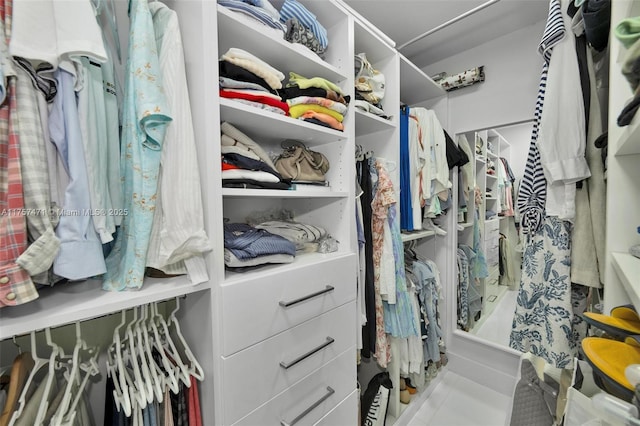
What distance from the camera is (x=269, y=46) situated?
0.92 meters

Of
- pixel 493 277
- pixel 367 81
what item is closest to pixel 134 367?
pixel 367 81

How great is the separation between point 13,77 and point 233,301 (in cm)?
66

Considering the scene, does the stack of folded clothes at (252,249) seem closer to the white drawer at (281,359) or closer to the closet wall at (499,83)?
the white drawer at (281,359)

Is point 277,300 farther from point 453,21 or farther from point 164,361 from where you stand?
point 453,21

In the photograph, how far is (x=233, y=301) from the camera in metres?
0.71

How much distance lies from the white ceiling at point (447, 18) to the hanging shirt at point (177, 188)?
1.22 m

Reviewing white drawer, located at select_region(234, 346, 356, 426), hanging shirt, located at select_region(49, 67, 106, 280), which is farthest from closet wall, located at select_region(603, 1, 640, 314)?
hanging shirt, located at select_region(49, 67, 106, 280)

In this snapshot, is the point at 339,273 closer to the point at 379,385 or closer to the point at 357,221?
the point at 357,221

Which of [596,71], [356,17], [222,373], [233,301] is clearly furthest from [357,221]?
[596,71]

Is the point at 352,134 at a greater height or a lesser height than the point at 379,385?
greater

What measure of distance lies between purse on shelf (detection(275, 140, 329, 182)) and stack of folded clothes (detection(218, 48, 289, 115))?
0.72 feet

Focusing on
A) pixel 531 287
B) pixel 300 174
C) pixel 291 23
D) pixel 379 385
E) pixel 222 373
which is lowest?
pixel 379 385

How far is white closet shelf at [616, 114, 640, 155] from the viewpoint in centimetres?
44

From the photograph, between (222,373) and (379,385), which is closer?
(222,373)
